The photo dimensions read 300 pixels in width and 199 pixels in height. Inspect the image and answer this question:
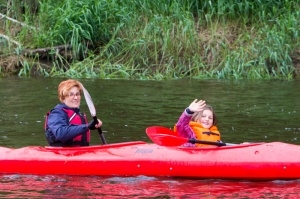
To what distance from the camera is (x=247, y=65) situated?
14273 mm

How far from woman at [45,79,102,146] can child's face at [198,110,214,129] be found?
0.88m

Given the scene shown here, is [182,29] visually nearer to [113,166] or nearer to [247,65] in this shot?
[247,65]

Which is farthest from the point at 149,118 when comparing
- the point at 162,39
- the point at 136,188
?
the point at 162,39

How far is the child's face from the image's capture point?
277 inches

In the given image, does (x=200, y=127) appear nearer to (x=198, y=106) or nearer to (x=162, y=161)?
(x=198, y=106)

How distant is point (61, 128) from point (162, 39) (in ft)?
27.3

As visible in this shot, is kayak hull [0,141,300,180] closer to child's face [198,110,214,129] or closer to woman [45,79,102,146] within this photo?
woman [45,79,102,146]

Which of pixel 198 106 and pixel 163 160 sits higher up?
pixel 198 106

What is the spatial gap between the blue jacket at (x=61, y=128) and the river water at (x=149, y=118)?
35 centimetres

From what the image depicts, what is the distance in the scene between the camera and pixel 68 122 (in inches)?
270

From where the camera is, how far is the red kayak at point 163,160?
21.3ft

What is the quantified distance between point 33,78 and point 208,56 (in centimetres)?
315

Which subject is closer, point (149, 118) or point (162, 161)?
point (162, 161)

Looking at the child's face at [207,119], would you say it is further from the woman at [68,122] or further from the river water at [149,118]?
the woman at [68,122]
